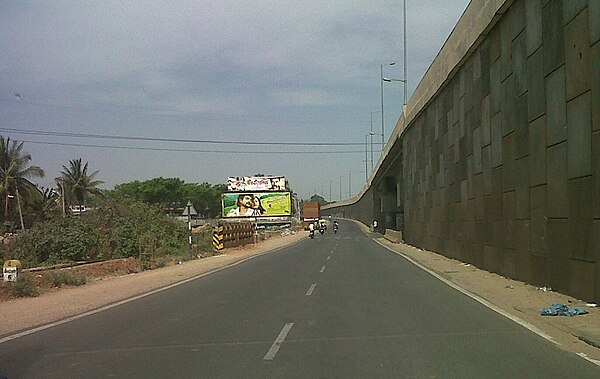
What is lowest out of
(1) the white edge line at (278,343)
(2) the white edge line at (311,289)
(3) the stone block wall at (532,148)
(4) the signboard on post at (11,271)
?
(1) the white edge line at (278,343)

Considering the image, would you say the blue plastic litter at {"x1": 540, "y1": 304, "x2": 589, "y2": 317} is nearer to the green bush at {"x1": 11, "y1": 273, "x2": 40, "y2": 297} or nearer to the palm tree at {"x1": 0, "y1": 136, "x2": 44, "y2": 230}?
the green bush at {"x1": 11, "y1": 273, "x2": 40, "y2": 297}

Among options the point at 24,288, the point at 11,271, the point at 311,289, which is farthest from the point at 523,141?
the point at 11,271

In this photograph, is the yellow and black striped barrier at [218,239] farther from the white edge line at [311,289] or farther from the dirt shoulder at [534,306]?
the white edge line at [311,289]

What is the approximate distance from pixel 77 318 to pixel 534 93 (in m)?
12.1

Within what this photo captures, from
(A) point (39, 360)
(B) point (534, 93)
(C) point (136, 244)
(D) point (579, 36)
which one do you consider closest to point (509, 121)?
(B) point (534, 93)

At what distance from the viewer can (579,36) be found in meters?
13.7

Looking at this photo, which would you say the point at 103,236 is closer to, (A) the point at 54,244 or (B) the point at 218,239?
(A) the point at 54,244

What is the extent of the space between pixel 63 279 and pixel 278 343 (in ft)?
43.5

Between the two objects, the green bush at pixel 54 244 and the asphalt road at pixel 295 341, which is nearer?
the asphalt road at pixel 295 341

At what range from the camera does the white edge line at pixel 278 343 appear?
916 centimetres

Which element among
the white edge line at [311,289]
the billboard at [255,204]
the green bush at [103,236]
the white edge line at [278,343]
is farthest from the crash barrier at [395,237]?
the white edge line at [278,343]

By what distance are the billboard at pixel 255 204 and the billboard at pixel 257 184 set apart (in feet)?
3.11

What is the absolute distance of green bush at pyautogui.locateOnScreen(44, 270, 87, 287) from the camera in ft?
68.6

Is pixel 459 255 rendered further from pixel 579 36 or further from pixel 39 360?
pixel 39 360
